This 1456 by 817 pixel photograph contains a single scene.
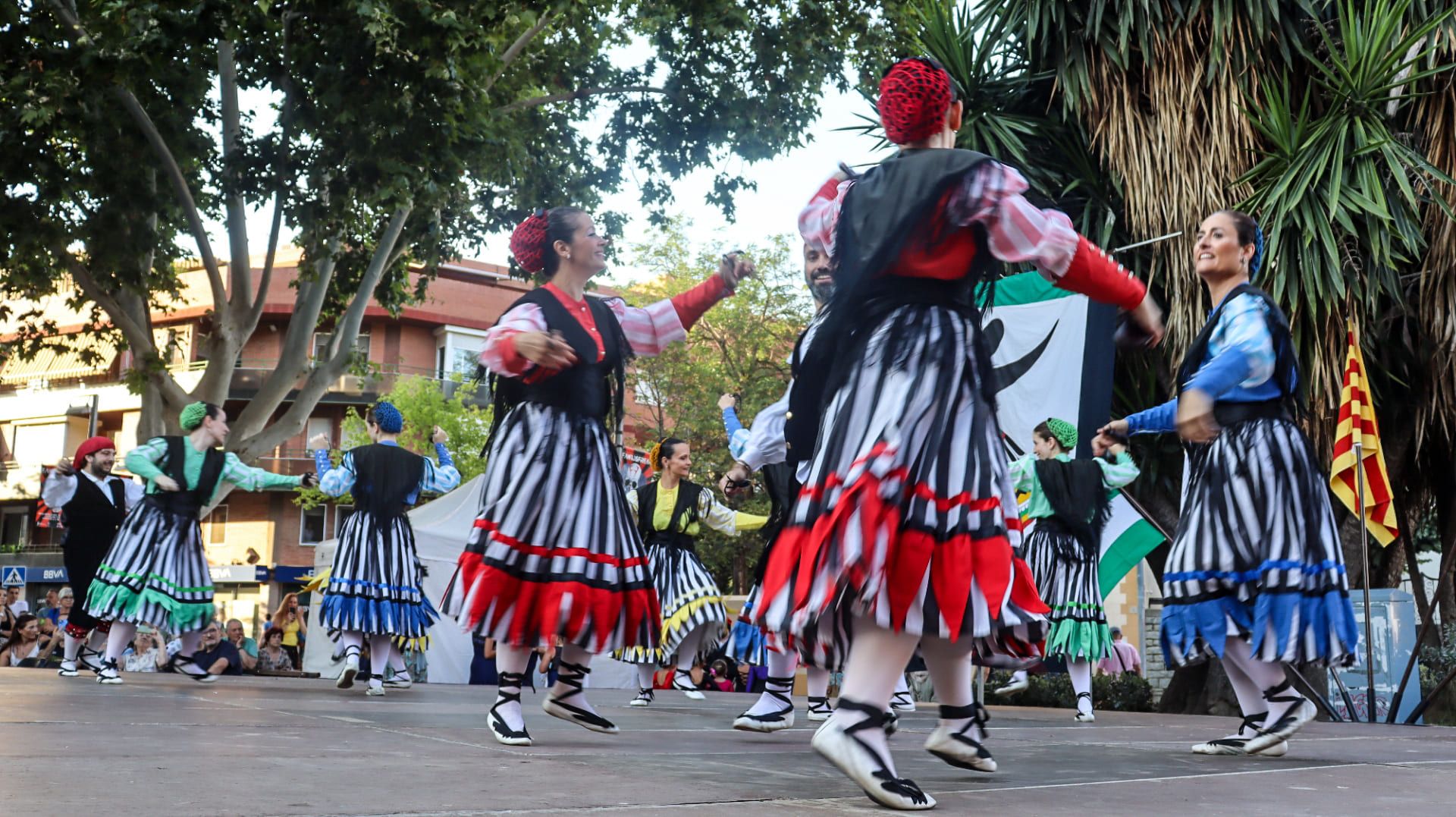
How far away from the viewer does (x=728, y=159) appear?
1630cm

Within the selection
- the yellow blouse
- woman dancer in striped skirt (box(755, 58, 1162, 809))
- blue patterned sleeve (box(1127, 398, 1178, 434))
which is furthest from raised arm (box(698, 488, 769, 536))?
woman dancer in striped skirt (box(755, 58, 1162, 809))

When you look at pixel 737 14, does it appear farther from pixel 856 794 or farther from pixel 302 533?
pixel 302 533

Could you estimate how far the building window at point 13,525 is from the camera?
51.2 metres

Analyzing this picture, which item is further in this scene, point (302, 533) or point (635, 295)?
point (302, 533)

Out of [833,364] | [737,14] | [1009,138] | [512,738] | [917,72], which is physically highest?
[737,14]

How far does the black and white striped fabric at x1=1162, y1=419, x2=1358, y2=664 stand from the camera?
15.5 feet

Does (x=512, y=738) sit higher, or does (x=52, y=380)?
(x=52, y=380)

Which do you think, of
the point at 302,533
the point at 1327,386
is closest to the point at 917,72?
the point at 1327,386

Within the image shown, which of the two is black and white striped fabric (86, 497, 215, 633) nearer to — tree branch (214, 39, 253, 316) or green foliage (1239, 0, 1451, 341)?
tree branch (214, 39, 253, 316)

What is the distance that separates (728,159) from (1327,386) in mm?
7550

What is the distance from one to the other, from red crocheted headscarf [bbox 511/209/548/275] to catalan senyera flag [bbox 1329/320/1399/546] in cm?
675

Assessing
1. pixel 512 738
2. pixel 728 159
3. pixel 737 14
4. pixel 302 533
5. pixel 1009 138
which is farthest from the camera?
pixel 302 533

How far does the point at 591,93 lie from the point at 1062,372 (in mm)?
7926

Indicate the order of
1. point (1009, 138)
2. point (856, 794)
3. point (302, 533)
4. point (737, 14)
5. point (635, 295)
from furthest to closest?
point (302, 533), point (635, 295), point (737, 14), point (1009, 138), point (856, 794)
